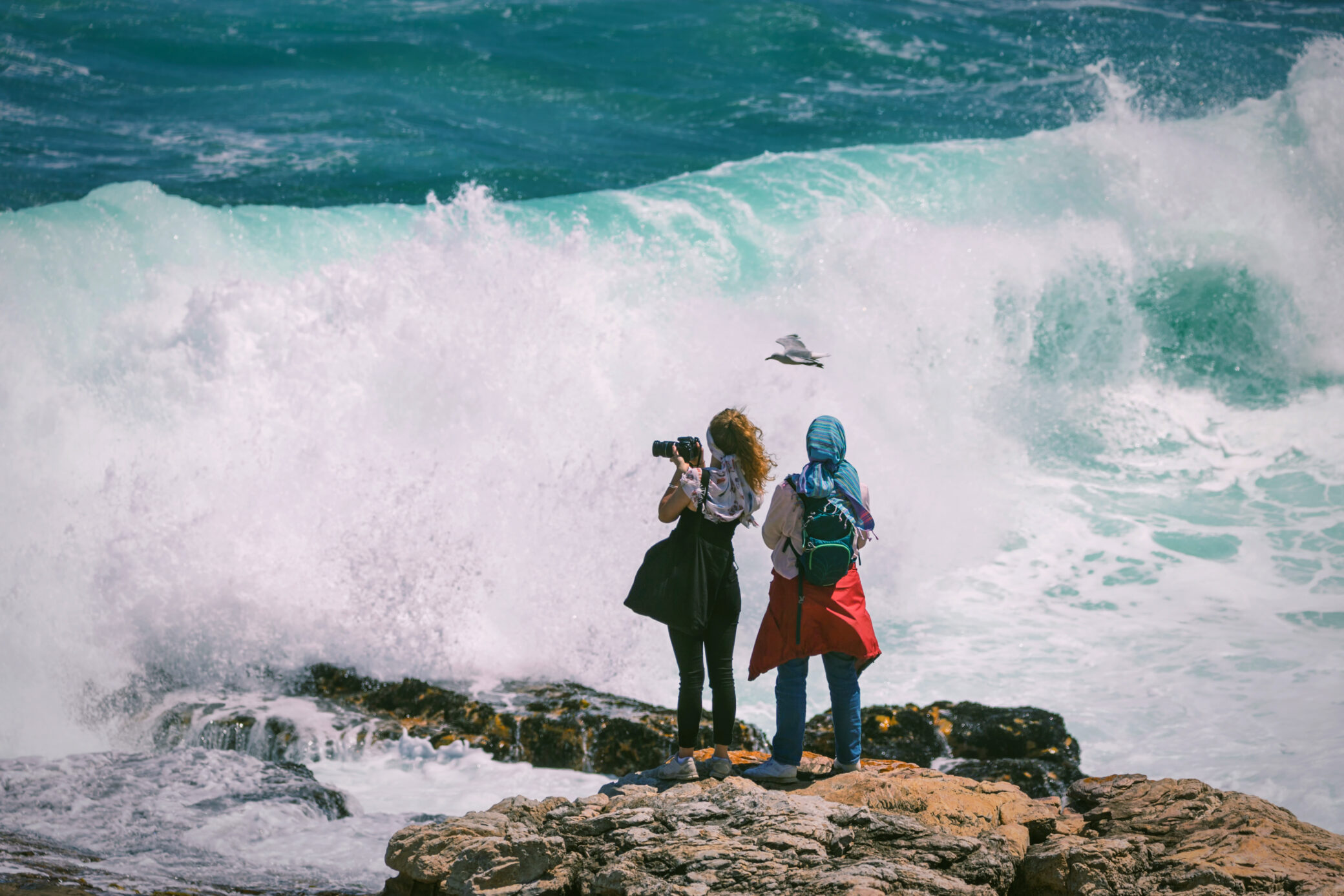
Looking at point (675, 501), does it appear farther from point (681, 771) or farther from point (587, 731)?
point (587, 731)

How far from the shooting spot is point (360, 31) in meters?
14.5

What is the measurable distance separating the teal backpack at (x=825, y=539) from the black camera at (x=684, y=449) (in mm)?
507

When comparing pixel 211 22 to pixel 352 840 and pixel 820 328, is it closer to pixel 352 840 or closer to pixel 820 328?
pixel 820 328

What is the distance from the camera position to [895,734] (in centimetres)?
649

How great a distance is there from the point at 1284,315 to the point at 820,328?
6.80m

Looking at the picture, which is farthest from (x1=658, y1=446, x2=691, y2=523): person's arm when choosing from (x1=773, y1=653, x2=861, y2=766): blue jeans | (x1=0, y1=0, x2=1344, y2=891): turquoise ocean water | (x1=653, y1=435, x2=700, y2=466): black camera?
(x1=0, y1=0, x2=1344, y2=891): turquoise ocean water

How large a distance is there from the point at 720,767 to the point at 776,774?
0.24 metres

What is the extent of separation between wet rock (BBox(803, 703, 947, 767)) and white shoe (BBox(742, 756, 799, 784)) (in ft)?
6.35

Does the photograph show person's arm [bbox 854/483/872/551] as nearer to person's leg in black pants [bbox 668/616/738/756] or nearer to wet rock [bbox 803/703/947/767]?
person's leg in black pants [bbox 668/616/738/756]

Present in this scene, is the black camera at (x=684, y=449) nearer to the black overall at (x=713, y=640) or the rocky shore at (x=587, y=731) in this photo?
the black overall at (x=713, y=640)

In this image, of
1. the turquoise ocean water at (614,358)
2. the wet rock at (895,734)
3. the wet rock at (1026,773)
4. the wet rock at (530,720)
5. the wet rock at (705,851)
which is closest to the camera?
the wet rock at (705,851)

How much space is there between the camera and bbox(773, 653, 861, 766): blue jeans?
4188mm

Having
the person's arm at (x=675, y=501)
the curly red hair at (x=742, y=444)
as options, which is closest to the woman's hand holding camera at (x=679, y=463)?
the person's arm at (x=675, y=501)

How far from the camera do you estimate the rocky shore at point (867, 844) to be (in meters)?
3.36
